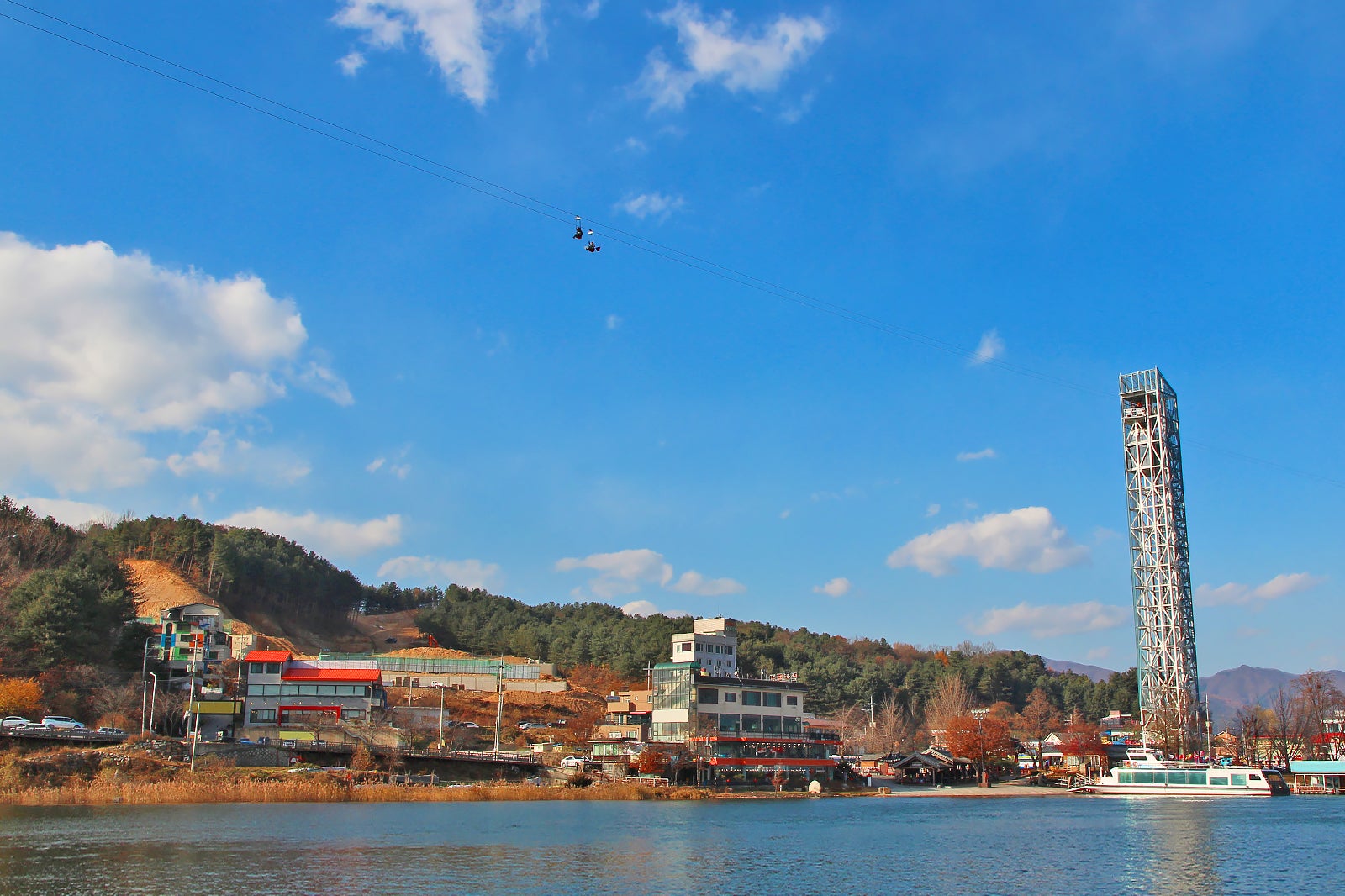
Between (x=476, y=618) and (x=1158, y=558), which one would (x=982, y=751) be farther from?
(x=476, y=618)

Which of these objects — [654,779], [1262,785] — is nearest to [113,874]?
[654,779]

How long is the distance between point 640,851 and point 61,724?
4592 centimetres

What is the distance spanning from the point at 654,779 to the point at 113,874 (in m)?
46.7

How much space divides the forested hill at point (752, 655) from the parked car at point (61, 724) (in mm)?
72646

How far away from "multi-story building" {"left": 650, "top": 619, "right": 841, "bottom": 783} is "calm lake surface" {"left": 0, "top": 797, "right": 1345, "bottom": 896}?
21115 mm

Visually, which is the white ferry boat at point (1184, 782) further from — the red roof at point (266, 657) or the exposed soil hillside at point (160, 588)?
the exposed soil hillside at point (160, 588)

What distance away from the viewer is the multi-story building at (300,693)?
83.9 meters

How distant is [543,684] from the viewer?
119938 mm

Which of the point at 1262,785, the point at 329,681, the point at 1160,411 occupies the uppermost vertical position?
the point at 1160,411

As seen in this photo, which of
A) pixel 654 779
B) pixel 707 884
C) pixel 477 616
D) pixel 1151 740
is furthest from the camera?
pixel 477 616

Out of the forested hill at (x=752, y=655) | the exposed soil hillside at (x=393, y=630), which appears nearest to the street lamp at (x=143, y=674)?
the forested hill at (x=752, y=655)

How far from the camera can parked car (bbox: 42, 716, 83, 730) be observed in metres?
63.5

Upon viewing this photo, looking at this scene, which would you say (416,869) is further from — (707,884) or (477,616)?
(477,616)

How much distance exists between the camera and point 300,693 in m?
85.6
